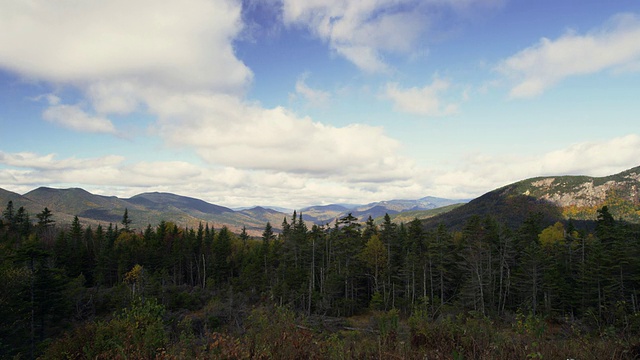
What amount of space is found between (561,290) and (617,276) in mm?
5390

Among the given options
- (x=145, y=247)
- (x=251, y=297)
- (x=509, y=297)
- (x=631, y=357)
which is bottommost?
(x=251, y=297)

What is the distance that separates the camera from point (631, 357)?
20.8ft

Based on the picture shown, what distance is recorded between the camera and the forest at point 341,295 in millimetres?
7461

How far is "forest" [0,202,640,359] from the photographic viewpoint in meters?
7.46

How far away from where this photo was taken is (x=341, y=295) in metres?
46.4

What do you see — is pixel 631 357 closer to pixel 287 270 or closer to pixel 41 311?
pixel 41 311

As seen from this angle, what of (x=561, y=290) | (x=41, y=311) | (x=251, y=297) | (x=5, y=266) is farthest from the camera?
(x=251, y=297)

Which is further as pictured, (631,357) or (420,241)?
(420,241)

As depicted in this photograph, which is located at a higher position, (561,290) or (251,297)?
(561,290)

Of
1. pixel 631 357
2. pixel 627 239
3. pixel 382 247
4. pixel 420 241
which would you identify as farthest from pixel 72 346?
pixel 627 239

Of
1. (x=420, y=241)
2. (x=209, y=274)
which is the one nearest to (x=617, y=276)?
(x=420, y=241)

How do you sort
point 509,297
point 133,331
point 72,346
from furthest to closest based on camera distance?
1. point 509,297
2. point 72,346
3. point 133,331

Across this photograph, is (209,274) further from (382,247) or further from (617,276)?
(617,276)

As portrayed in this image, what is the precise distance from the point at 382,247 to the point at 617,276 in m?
25.3
